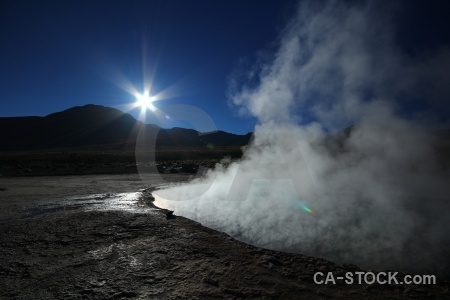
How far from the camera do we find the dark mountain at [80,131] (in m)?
94.5

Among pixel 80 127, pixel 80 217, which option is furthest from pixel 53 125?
pixel 80 217

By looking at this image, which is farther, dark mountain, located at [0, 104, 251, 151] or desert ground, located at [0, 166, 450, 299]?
dark mountain, located at [0, 104, 251, 151]

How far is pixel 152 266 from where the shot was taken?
143 inches

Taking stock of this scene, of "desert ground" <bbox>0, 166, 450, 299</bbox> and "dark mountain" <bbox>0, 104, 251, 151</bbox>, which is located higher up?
"dark mountain" <bbox>0, 104, 251, 151</bbox>

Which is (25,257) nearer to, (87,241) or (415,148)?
(87,241)

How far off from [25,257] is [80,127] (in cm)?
12351

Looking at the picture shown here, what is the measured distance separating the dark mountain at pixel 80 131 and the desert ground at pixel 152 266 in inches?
3408

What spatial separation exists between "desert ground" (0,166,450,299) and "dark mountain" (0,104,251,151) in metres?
86.6

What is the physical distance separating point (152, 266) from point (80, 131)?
396 feet

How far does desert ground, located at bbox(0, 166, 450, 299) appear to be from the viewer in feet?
9.68

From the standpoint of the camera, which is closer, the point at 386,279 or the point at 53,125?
the point at 386,279

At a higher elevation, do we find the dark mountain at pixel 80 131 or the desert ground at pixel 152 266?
the dark mountain at pixel 80 131

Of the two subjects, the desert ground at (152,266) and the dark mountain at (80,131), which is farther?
the dark mountain at (80,131)

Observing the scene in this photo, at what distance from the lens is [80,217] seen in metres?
6.30
